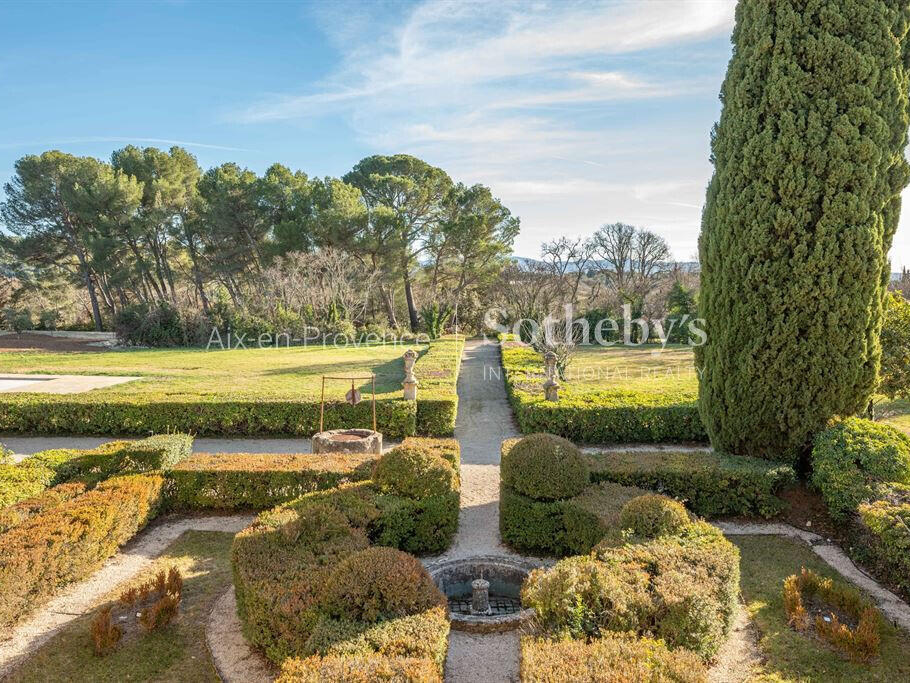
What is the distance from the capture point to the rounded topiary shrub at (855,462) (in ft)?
19.4

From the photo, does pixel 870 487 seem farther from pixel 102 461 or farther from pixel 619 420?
pixel 102 461

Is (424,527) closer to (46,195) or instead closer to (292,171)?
(292,171)

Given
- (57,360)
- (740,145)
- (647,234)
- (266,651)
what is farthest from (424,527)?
(647,234)

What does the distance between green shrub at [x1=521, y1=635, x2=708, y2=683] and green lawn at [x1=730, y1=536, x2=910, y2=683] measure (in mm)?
1382

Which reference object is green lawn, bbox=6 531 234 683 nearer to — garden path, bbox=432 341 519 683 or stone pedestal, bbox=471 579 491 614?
garden path, bbox=432 341 519 683

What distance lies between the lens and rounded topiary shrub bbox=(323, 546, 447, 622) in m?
3.74

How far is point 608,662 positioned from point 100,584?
5.03m

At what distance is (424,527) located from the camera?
5938 mm

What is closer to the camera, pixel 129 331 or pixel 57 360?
pixel 57 360

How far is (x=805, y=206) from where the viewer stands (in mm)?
6488

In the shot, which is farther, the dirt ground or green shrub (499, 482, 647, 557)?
the dirt ground

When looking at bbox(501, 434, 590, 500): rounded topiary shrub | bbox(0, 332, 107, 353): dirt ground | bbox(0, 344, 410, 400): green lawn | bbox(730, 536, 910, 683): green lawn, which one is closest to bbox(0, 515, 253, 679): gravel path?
bbox(501, 434, 590, 500): rounded topiary shrub

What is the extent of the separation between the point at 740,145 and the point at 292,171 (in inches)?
1188

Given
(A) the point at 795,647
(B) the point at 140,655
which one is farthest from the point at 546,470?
(B) the point at 140,655
